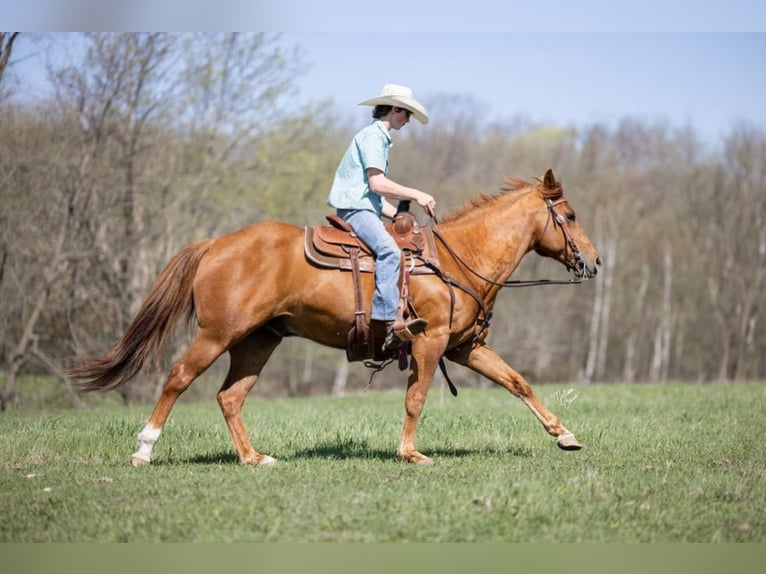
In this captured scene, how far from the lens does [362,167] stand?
794 centimetres

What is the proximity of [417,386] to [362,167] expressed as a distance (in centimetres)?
209

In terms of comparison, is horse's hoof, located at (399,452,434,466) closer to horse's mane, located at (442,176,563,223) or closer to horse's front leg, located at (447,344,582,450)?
horse's front leg, located at (447,344,582,450)

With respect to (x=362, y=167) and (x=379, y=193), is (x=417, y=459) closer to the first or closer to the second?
(x=379, y=193)

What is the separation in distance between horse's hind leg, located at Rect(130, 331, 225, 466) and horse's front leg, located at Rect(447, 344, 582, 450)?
2.35 m

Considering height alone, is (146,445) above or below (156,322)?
below

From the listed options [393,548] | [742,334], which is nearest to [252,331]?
[393,548]

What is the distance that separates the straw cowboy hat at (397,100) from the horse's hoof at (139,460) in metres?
3.73

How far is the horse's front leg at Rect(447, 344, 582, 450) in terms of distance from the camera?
319 inches

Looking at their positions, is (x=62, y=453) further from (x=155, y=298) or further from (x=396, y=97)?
(x=396, y=97)

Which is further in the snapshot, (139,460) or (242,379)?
(242,379)

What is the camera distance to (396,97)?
25.8 ft

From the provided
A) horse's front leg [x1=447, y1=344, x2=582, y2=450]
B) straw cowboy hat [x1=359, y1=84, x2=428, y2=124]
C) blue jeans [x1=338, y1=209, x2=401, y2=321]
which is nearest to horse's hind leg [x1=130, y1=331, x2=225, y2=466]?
blue jeans [x1=338, y1=209, x2=401, y2=321]

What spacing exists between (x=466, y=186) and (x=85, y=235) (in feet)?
83.7

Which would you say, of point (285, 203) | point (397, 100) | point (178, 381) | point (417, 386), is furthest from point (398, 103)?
point (285, 203)
